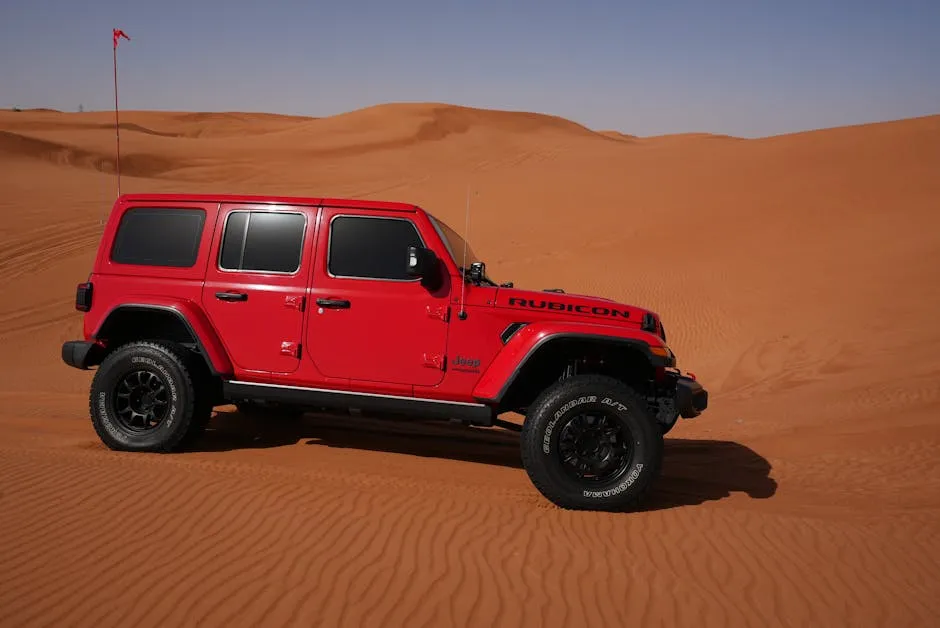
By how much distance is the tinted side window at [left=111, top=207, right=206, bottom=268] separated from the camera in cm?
552

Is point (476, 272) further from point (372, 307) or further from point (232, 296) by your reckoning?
point (232, 296)

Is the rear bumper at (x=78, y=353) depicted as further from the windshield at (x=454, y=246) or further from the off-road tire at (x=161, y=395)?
the windshield at (x=454, y=246)

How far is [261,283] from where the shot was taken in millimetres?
5305

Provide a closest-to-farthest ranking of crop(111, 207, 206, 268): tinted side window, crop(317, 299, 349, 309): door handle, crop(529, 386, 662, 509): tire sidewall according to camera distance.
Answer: crop(529, 386, 662, 509): tire sidewall → crop(317, 299, 349, 309): door handle → crop(111, 207, 206, 268): tinted side window

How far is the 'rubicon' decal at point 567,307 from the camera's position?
193 inches

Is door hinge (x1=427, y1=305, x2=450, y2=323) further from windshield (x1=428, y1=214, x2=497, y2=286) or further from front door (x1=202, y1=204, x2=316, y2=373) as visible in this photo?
front door (x1=202, y1=204, x2=316, y2=373)

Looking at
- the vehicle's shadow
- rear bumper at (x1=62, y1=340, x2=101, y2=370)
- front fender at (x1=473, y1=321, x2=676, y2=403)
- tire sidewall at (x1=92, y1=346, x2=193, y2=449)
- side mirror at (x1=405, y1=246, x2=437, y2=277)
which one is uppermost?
side mirror at (x1=405, y1=246, x2=437, y2=277)

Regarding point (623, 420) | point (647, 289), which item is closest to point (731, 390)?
point (647, 289)

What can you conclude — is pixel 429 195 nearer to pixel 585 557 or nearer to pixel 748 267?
pixel 748 267

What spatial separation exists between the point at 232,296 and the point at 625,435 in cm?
301

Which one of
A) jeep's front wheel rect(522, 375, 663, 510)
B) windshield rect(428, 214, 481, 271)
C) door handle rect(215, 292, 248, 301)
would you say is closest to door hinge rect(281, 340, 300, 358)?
door handle rect(215, 292, 248, 301)

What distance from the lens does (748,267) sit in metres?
14.3

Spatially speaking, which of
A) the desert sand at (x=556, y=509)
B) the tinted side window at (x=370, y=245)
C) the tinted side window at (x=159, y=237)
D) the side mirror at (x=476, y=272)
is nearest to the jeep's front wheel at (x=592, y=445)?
the desert sand at (x=556, y=509)

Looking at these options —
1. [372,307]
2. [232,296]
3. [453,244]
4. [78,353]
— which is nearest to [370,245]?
[372,307]
